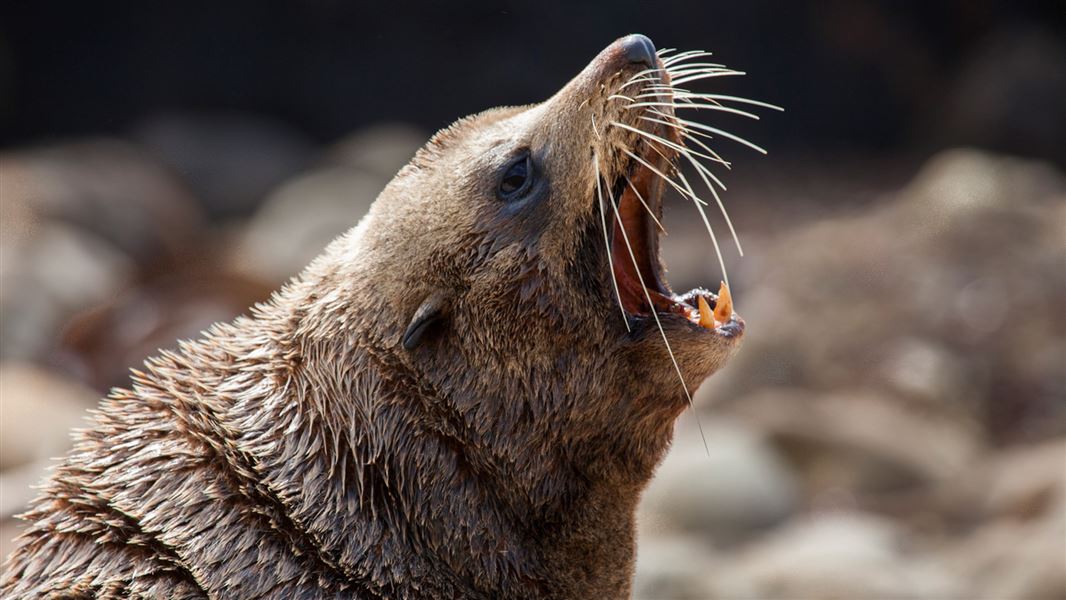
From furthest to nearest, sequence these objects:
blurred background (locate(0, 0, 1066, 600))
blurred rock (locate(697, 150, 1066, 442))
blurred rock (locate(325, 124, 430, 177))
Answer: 1. blurred rock (locate(325, 124, 430, 177))
2. blurred rock (locate(697, 150, 1066, 442))
3. blurred background (locate(0, 0, 1066, 600))

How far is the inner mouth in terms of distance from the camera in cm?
356

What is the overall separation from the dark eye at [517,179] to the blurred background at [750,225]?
377 centimetres

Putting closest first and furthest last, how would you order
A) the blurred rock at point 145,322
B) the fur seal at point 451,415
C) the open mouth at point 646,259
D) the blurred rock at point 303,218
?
the fur seal at point 451,415 → the open mouth at point 646,259 → the blurred rock at point 145,322 → the blurred rock at point 303,218

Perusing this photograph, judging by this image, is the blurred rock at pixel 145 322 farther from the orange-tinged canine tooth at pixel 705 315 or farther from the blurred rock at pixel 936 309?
the orange-tinged canine tooth at pixel 705 315

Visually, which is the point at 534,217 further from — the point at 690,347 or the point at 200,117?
the point at 200,117

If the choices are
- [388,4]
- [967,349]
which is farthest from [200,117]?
[967,349]

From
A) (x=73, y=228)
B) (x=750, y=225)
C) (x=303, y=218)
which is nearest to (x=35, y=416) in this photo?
(x=73, y=228)

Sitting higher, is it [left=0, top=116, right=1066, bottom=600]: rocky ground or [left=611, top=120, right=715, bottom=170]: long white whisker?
[left=0, top=116, right=1066, bottom=600]: rocky ground

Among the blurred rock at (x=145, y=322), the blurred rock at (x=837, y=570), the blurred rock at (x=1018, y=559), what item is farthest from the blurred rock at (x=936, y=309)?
the blurred rock at (x=145, y=322)

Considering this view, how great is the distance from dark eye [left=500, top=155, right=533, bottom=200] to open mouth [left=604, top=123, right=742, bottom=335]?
0.78 feet

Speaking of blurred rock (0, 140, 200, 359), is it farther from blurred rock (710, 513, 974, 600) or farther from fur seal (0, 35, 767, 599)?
fur seal (0, 35, 767, 599)

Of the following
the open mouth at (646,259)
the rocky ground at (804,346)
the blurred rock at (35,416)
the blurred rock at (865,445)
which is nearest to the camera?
the open mouth at (646,259)

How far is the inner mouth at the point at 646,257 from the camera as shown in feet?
11.7

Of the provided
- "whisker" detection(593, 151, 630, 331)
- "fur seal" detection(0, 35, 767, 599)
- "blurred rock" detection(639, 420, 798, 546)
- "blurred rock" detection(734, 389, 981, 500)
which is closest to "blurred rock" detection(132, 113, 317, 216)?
"blurred rock" detection(734, 389, 981, 500)
